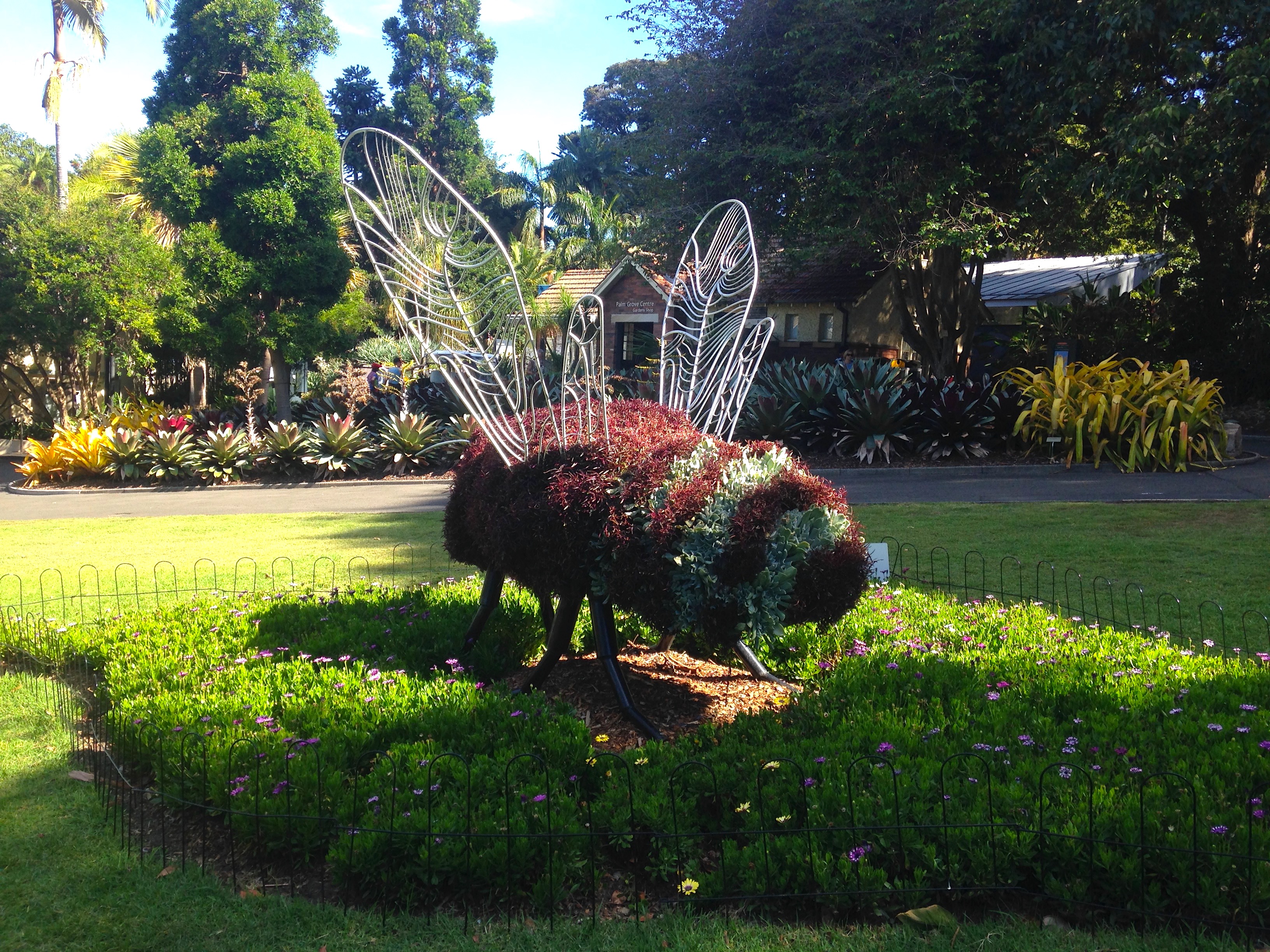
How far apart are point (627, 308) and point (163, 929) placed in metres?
26.8

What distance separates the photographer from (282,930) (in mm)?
3092

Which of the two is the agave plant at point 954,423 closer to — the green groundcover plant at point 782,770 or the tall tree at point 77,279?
the green groundcover plant at point 782,770

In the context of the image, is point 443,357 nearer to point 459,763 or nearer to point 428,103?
point 459,763

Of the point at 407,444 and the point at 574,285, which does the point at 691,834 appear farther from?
the point at 574,285

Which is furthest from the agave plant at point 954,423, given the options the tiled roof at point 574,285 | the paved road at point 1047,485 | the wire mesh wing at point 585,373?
the tiled roof at point 574,285

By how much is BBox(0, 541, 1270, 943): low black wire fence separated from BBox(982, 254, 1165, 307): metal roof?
1843cm

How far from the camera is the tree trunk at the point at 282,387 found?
62.2ft

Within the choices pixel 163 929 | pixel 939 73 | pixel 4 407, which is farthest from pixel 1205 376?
pixel 4 407

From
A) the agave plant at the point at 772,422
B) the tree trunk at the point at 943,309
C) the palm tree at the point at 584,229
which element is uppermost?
the palm tree at the point at 584,229

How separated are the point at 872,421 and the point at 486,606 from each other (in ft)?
30.6

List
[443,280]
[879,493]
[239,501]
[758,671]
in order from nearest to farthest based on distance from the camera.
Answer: [443,280], [758,671], [879,493], [239,501]

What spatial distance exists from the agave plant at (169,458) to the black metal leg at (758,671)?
508 inches

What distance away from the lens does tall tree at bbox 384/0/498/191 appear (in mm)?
42969

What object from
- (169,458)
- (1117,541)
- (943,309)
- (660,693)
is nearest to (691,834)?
(660,693)
